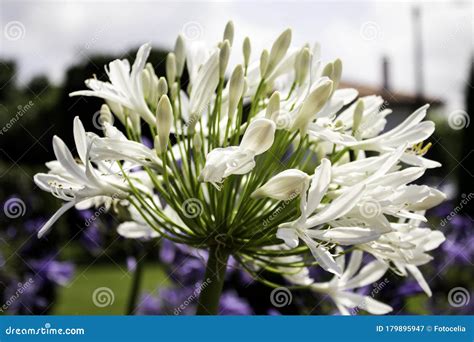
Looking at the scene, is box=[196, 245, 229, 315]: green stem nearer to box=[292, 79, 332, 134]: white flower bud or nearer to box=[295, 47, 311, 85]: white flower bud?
box=[292, 79, 332, 134]: white flower bud

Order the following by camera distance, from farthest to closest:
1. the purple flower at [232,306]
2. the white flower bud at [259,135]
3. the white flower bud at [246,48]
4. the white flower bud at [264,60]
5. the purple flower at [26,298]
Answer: the purple flower at [26,298] → the purple flower at [232,306] → the white flower bud at [246,48] → the white flower bud at [264,60] → the white flower bud at [259,135]

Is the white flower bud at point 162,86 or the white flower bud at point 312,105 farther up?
the white flower bud at point 162,86

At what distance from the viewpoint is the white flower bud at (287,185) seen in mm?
2277

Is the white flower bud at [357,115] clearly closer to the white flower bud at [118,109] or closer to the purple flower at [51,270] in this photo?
the white flower bud at [118,109]

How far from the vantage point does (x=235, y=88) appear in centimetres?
262

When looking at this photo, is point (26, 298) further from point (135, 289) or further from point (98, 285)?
point (98, 285)

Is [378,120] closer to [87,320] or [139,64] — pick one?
[139,64]

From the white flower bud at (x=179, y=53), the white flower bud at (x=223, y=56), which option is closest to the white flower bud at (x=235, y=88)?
the white flower bud at (x=223, y=56)

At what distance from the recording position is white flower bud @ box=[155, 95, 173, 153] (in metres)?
2.48

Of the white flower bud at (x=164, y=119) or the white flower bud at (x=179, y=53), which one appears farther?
the white flower bud at (x=179, y=53)

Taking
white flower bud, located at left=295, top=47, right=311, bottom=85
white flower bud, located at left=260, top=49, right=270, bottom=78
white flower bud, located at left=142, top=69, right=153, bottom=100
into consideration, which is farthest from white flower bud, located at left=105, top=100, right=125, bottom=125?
white flower bud, located at left=295, top=47, right=311, bottom=85

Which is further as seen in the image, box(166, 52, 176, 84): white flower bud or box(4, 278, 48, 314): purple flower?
box(4, 278, 48, 314): purple flower

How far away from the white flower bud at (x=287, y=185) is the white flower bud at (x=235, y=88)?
0.46m

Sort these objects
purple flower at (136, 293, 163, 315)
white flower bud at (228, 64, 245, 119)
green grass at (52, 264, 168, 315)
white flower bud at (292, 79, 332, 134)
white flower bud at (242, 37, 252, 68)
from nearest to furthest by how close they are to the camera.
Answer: white flower bud at (292, 79, 332, 134) → white flower bud at (228, 64, 245, 119) → white flower bud at (242, 37, 252, 68) → purple flower at (136, 293, 163, 315) → green grass at (52, 264, 168, 315)
